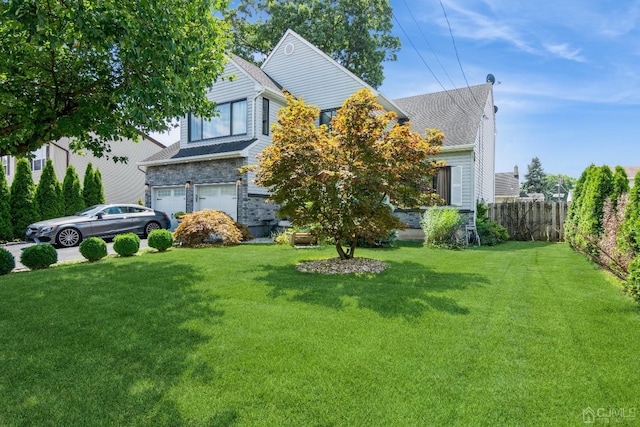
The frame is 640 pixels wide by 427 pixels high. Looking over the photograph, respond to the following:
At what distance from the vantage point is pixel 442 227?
11266 millimetres

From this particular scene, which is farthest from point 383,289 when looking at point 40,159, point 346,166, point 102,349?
point 40,159

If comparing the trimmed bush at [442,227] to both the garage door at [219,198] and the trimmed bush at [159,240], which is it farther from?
the trimmed bush at [159,240]

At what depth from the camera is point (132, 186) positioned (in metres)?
24.7

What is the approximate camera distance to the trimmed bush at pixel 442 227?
11203 mm

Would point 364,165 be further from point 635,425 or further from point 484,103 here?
point 484,103

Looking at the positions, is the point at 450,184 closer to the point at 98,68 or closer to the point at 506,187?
the point at 98,68

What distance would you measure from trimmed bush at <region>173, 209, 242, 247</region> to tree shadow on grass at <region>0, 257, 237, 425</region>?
5.02 m

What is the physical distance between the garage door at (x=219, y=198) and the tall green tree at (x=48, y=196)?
5831 millimetres

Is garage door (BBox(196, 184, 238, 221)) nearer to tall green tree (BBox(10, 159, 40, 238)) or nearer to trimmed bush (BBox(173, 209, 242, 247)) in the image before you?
trimmed bush (BBox(173, 209, 242, 247))

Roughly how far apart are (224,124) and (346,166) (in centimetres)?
1007

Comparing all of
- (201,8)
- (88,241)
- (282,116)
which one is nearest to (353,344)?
(282,116)

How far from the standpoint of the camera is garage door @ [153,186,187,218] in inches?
615

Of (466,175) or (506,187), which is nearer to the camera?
(466,175)

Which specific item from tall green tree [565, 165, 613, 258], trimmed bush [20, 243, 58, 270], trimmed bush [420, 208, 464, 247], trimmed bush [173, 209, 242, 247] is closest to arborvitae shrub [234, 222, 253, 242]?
trimmed bush [173, 209, 242, 247]
